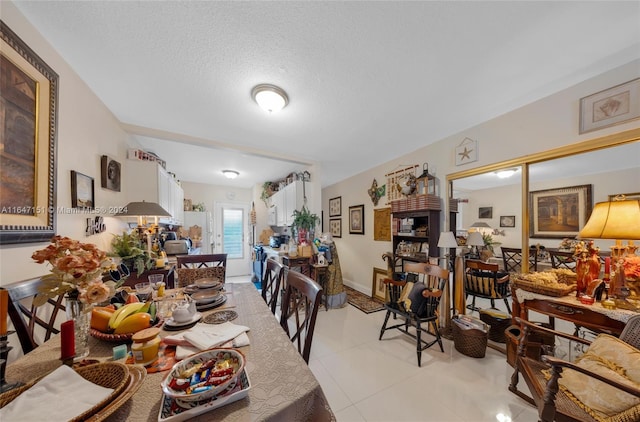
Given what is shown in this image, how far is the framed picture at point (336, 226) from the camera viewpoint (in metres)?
5.08

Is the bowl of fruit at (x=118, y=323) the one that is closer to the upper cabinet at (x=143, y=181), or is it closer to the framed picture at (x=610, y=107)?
the upper cabinet at (x=143, y=181)

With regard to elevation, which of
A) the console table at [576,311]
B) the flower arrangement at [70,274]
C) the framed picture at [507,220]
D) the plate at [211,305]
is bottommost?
the console table at [576,311]

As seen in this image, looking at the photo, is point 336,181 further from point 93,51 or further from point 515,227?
point 93,51

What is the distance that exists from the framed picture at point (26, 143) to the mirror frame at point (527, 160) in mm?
3545

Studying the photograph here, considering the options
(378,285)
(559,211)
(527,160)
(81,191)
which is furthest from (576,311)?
(81,191)

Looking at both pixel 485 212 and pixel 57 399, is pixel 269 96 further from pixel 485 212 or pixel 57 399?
pixel 485 212

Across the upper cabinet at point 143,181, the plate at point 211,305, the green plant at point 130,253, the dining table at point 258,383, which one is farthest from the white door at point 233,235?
the dining table at point 258,383

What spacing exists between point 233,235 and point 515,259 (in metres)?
5.54

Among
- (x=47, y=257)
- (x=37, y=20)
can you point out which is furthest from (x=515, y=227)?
(x=37, y=20)

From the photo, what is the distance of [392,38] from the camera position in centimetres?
131

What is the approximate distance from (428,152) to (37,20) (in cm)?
357

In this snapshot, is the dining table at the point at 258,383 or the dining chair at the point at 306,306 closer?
the dining table at the point at 258,383

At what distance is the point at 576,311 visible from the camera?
1.42 meters

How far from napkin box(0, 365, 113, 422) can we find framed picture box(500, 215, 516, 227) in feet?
9.72
